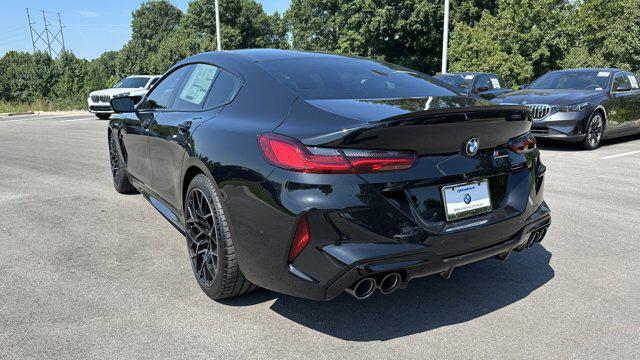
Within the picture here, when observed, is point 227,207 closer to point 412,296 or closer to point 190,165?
point 190,165

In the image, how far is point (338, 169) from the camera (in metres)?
2.29

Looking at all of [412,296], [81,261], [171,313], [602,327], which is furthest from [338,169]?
[81,261]

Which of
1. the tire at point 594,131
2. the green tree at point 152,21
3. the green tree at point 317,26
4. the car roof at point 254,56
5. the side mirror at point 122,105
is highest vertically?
the green tree at point 152,21

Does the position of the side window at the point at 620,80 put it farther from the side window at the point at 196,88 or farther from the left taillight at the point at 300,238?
the left taillight at the point at 300,238

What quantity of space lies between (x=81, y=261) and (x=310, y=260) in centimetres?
226

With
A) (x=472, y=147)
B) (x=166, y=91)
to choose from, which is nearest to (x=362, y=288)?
(x=472, y=147)

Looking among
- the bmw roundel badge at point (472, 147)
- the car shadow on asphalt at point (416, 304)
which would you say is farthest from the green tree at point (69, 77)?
the bmw roundel badge at point (472, 147)

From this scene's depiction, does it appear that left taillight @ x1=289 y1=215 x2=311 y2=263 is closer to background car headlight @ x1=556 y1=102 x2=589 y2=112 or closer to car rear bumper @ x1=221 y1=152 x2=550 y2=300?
car rear bumper @ x1=221 y1=152 x2=550 y2=300

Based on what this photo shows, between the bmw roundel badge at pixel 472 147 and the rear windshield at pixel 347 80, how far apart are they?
0.56 m

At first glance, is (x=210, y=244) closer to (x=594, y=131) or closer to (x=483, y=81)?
(x=594, y=131)

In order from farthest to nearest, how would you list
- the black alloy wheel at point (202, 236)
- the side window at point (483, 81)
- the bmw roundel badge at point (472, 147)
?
the side window at point (483, 81) < the black alloy wheel at point (202, 236) < the bmw roundel badge at point (472, 147)

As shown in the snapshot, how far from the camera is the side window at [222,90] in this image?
3.16 m

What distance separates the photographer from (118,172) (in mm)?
5695

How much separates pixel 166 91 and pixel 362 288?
8.67 feet
